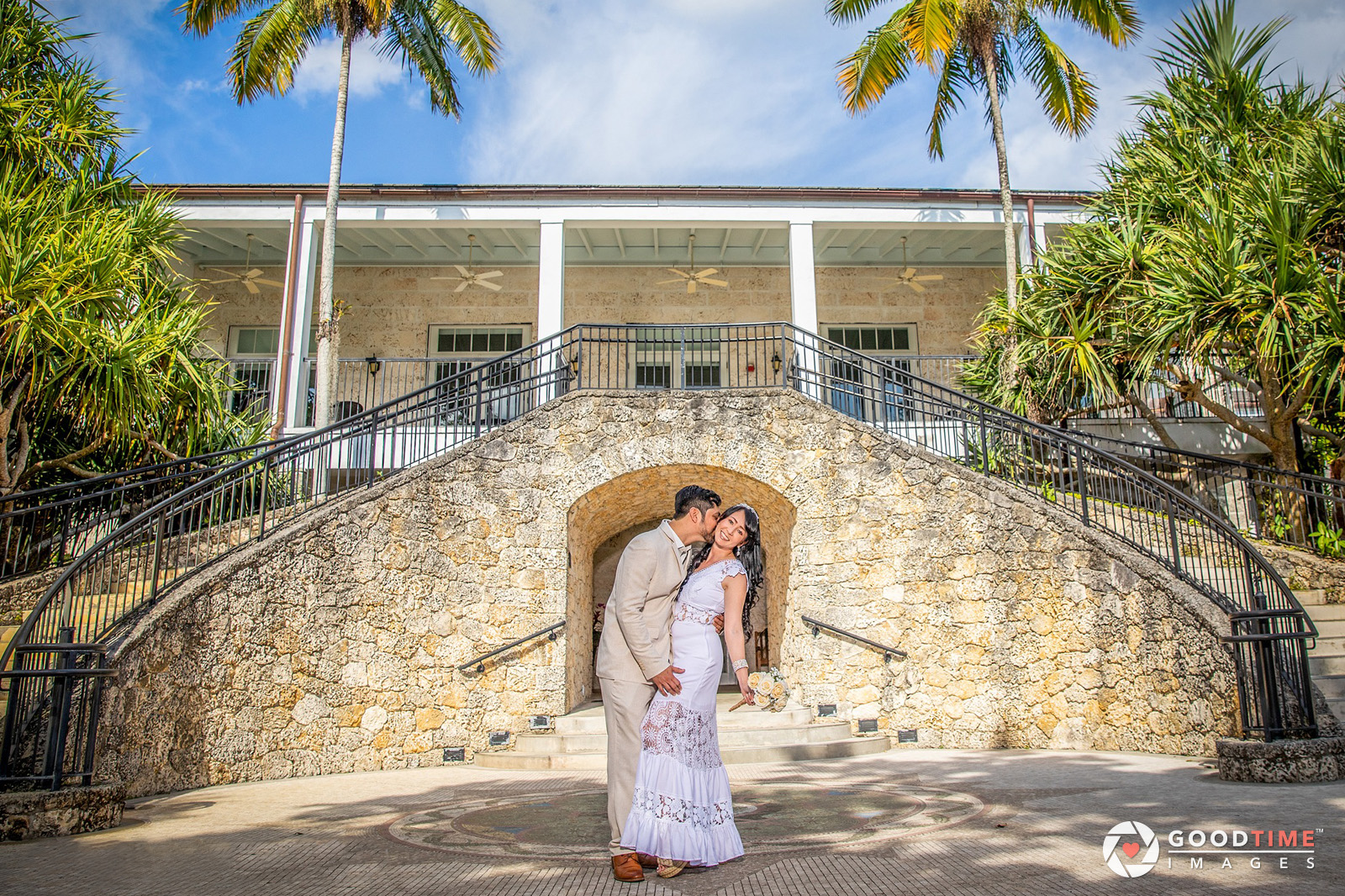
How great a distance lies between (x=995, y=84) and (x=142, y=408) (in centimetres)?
1305

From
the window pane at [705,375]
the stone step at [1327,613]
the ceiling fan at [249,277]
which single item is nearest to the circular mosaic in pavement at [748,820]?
the stone step at [1327,613]

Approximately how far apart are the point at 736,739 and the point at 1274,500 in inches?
311

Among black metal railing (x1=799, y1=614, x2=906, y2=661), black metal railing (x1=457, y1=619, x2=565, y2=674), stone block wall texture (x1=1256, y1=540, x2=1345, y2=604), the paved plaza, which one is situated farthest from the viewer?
black metal railing (x1=799, y1=614, x2=906, y2=661)

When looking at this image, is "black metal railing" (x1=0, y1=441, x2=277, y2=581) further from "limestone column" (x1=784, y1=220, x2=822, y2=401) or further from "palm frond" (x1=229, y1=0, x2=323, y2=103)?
"limestone column" (x1=784, y1=220, x2=822, y2=401)

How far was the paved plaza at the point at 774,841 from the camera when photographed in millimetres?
3562

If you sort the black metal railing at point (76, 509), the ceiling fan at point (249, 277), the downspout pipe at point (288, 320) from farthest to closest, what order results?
the ceiling fan at point (249, 277) → the downspout pipe at point (288, 320) → the black metal railing at point (76, 509)

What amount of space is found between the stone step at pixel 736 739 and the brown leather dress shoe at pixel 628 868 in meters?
5.08

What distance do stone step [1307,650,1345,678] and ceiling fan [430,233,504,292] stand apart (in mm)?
13386

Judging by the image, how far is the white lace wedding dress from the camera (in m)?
3.74

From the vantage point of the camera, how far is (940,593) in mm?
9508

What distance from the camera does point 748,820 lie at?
16.4 feet

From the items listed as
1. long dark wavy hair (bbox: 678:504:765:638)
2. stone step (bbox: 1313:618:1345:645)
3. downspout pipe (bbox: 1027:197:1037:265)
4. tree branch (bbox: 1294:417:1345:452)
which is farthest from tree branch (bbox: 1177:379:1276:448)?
long dark wavy hair (bbox: 678:504:765:638)

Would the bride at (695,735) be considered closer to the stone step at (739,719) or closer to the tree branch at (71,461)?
the stone step at (739,719)

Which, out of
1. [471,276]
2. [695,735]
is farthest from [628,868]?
[471,276]
